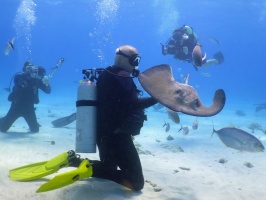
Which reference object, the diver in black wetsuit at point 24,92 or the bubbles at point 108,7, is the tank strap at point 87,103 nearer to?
the diver in black wetsuit at point 24,92

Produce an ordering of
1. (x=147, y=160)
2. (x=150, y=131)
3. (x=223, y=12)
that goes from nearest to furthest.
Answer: (x=147, y=160) < (x=150, y=131) < (x=223, y=12)

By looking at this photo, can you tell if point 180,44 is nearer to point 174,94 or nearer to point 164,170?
point 164,170

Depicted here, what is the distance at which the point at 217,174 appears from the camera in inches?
282

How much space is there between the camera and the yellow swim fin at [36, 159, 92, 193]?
3.80 m

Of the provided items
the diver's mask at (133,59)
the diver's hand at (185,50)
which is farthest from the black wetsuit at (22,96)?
the diver's mask at (133,59)

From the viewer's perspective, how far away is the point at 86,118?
186 inches

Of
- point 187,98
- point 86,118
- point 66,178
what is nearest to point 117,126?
point 86,118

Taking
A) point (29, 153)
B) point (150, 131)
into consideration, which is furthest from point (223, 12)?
point (29, 153)

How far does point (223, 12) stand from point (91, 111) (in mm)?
47279

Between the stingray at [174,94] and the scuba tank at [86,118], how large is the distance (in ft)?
3.66

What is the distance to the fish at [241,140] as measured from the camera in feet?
20.4

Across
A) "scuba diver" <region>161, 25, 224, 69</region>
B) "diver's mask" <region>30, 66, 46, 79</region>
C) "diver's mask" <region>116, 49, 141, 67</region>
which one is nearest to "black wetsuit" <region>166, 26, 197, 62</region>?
"scuba diver" <region>161, 25, 224, 69</region>

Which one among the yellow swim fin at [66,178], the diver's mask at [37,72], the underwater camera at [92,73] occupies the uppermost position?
the diver's mask at [37,72]

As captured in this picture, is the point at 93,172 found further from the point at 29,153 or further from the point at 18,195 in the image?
the point at 29,153
